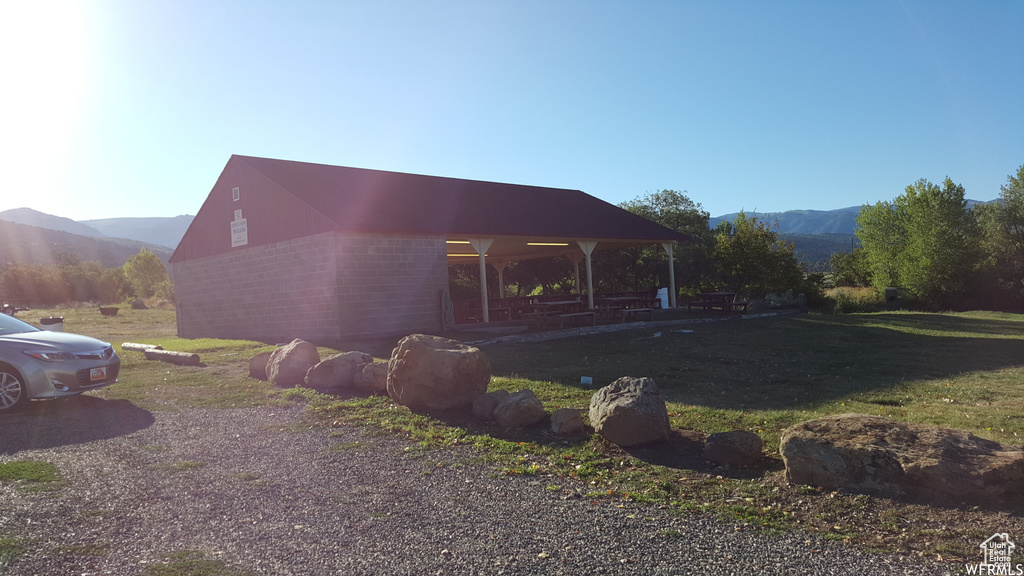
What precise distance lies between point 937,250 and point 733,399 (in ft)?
108

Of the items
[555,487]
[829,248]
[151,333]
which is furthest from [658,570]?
[829,248]

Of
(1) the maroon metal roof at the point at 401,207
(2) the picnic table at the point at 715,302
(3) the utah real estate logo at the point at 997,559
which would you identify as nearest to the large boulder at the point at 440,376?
(3) the utah real estate logo at the point at 997,559

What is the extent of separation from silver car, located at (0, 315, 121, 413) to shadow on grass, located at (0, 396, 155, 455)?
9.9 inches

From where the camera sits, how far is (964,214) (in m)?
36.0

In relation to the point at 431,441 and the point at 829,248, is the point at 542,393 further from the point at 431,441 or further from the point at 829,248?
the point at 829,248

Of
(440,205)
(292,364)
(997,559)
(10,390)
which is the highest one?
(440,205)

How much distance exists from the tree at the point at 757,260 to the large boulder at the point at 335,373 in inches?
865

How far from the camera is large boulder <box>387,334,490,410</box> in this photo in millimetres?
7066

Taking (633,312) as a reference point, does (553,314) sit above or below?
above

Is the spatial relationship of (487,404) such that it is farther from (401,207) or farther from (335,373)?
(401,207)

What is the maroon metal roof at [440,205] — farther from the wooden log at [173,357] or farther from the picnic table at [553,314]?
the wooden log at [173,357]

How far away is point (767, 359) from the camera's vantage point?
441 inches

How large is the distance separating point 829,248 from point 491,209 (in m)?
130

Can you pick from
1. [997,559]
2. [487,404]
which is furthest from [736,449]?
[487,404]
